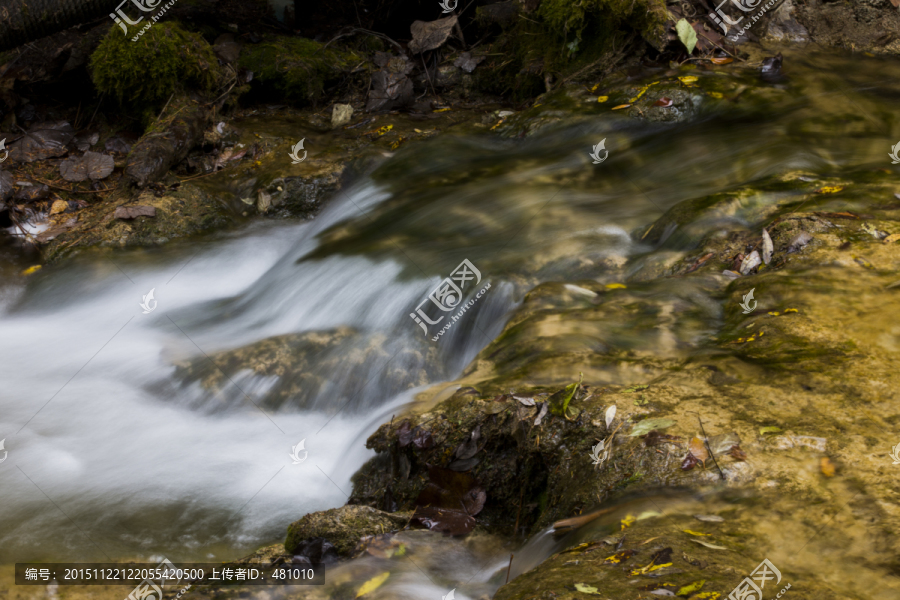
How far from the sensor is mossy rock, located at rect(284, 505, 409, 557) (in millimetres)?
2846

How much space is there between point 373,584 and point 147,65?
664cm

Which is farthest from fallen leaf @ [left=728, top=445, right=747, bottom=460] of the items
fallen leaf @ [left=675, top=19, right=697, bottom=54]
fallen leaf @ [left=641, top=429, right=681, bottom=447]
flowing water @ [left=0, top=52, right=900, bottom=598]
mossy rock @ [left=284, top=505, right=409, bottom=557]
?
fallen leaf @ [left=675, top=19, right=697, bottom=54]

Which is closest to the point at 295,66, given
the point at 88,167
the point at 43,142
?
the point at 88,167

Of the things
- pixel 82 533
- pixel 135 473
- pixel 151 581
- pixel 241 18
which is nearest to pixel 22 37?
pixel 241 18

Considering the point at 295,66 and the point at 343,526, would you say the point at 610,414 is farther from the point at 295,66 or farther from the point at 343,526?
the point at 295,66

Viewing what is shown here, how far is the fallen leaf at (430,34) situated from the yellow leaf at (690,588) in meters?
7.79

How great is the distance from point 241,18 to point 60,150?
321 centimetres

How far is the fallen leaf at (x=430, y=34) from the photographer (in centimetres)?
845

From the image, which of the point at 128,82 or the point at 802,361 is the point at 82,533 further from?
the point at 128,82

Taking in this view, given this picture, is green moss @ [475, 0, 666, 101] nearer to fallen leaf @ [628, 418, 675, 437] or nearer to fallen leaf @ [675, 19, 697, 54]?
fallen leaf @ [675, 19, 697, 54]

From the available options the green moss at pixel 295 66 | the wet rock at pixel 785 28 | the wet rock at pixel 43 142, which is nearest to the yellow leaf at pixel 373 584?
the wet rock at pixel 43 142

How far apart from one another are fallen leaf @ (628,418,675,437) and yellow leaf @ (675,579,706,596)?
846 millimetres

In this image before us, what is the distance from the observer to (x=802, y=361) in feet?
9.98

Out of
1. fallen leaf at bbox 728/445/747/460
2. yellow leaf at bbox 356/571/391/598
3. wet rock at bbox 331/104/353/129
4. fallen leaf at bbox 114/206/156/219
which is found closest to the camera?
fallen leaf at bbox 728/445/747/460
